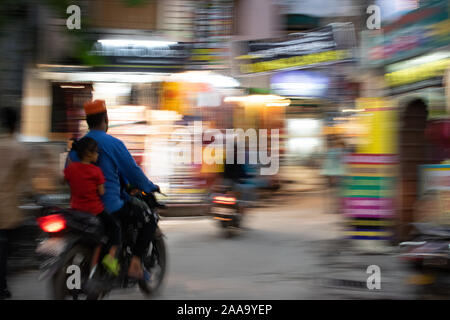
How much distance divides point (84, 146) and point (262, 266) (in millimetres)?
3388

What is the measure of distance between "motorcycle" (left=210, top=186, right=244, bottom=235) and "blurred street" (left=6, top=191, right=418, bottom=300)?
218 millimetres

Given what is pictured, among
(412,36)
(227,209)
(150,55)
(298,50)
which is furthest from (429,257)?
(298,50)

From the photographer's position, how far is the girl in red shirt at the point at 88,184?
5129mm

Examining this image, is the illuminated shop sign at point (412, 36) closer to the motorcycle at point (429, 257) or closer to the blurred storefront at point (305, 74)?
the motorcycle at point (429, 257)

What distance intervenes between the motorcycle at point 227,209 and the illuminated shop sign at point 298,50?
7.04m

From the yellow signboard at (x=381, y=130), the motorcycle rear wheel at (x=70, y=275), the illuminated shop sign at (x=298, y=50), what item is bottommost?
the motorcycle rear wheel at (x=70, y=275)

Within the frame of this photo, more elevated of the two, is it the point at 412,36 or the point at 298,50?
the point at 298,50

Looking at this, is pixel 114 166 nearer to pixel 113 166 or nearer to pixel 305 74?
pixel 113 166

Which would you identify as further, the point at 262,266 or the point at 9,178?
the point at 262,266

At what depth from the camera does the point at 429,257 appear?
5738mm

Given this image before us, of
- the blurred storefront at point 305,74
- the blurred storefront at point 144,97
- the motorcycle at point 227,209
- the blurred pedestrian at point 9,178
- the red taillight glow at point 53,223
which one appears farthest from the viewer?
the blurred storefront at point 305,74

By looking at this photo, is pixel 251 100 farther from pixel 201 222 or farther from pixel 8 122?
pixel 8 122

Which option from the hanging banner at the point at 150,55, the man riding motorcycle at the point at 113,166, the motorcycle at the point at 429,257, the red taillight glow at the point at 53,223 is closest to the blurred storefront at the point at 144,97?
the hanging banner at the point at 150,55

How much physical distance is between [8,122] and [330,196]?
10706mm
